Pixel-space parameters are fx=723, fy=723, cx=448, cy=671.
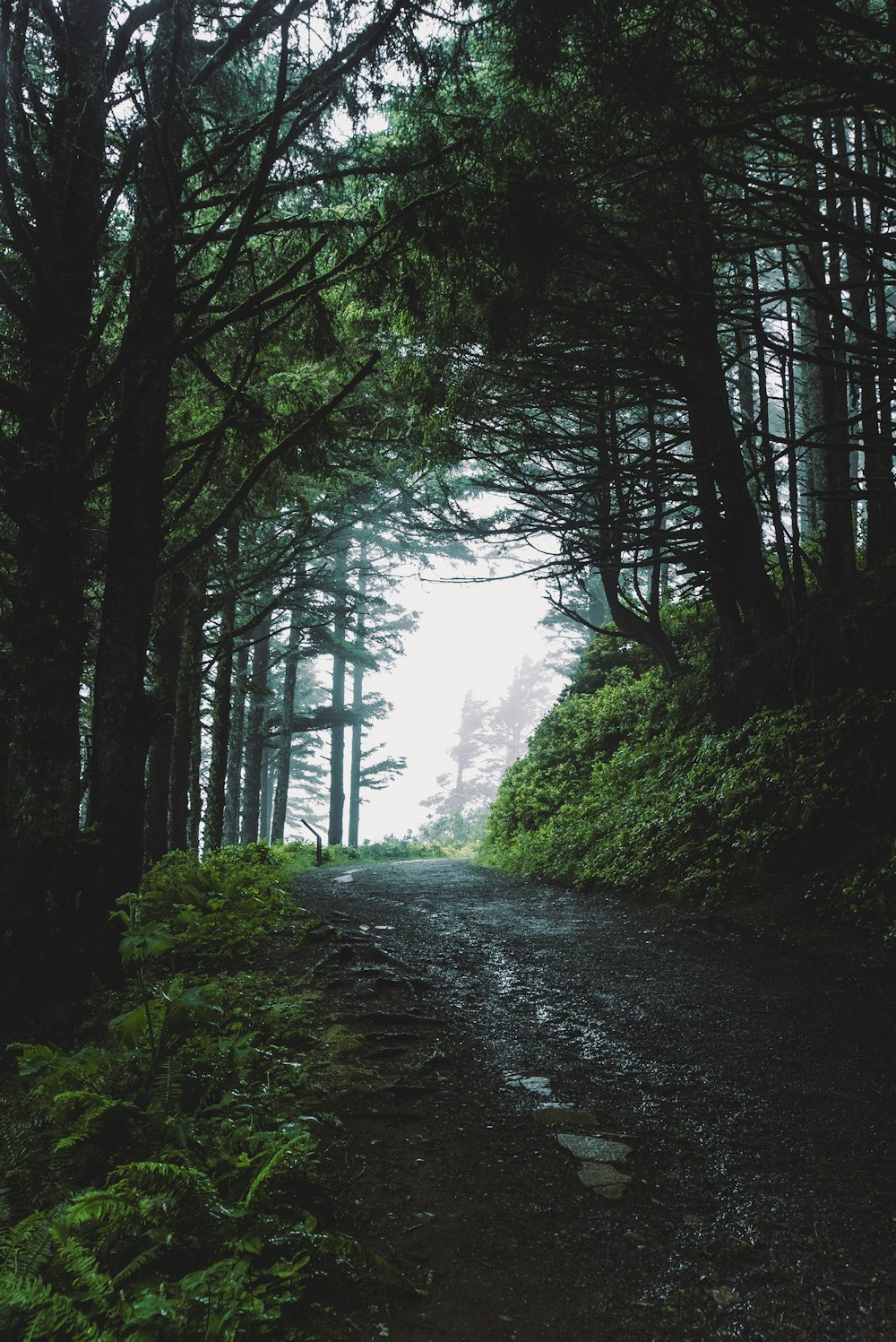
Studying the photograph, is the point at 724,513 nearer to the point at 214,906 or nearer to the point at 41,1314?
the point at 214,906

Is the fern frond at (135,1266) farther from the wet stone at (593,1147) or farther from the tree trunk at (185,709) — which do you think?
the tree trunk at (185,709)

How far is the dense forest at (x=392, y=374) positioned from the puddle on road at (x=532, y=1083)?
0.98m

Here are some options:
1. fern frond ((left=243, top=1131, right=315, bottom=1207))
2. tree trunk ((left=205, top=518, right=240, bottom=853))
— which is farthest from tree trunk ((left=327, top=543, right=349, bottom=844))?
fern frond ((left=243, top=1131, right=315, bottom=1207))

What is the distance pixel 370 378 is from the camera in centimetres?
1016

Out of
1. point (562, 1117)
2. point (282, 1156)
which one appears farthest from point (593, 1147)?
point (282, 1156)

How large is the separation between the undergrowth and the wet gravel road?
0.97ft

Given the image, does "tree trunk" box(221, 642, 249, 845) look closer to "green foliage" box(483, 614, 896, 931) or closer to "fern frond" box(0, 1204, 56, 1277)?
"green foliage" box(483, 614, 896, 931)

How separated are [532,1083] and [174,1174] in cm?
191

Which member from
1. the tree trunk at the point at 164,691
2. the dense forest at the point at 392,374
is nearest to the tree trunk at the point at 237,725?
the tree trunk at the point at 164,691

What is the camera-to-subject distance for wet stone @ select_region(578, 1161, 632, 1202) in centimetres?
275

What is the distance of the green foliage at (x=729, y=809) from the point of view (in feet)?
21.1

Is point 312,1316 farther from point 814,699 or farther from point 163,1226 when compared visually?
point 814,699

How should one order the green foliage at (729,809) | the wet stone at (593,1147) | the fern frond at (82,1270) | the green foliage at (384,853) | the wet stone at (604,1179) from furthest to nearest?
the green foliage at (384,853) → the green foliage at (729,809) → the wet stone at (593,1147) → the wet stone at (604,1179) → the fern frond at (82,1270)

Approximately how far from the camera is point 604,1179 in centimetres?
284
